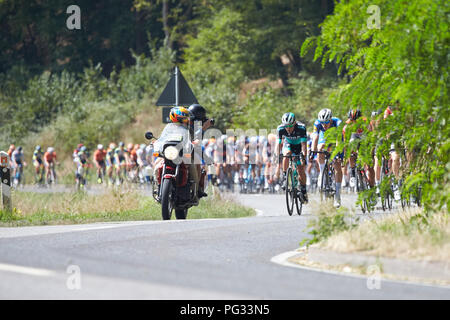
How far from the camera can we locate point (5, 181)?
17391 millimetres

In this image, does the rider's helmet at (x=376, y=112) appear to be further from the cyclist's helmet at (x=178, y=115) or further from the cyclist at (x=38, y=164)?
the cyclist at (x=38, y=164)

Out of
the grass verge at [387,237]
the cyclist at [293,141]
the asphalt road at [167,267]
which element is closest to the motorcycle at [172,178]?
the asphalt road at [167,267]

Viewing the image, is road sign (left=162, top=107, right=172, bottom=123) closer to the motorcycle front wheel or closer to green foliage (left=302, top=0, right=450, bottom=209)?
the motorcycle front wheel

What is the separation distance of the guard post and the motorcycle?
10.5 ft

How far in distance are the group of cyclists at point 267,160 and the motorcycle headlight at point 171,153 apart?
1.85 ft

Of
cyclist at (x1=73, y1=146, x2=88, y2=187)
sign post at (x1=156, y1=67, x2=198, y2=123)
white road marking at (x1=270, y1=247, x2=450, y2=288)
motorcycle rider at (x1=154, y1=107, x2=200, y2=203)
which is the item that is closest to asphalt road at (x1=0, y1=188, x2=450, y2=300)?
white road marking at (x1=270, y1=247, x2=450, y2=288)

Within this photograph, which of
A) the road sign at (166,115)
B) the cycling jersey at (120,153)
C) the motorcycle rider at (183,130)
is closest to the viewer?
the motorcycle rider at (183,130)

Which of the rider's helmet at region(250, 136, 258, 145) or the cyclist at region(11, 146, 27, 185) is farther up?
the rider's helmet at region(250, 136, 258, 145)

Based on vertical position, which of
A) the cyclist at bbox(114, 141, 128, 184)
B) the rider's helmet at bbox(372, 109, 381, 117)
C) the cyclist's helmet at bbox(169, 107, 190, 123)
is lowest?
the cyclist at bbox(114, 141, 128, 184)

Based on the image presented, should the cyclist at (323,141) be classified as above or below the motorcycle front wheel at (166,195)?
above

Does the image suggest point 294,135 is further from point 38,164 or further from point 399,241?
point 38,164

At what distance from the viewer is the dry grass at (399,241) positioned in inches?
370

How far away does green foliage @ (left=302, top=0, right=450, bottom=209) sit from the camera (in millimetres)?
10070

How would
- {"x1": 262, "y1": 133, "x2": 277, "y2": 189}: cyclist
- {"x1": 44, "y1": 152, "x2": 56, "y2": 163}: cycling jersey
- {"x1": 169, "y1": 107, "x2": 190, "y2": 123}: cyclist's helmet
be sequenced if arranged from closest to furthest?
{"x1": 169, "y1": 107, "x2": 190, "y2": 123}: cyclist's helmet, {"x1": 262, "y1": 133, "x2": 277, "y2": 189}: cyclist, {"x1": 44, "y1": 152, "x2": 56, "y2": 163}: cycling jersey
